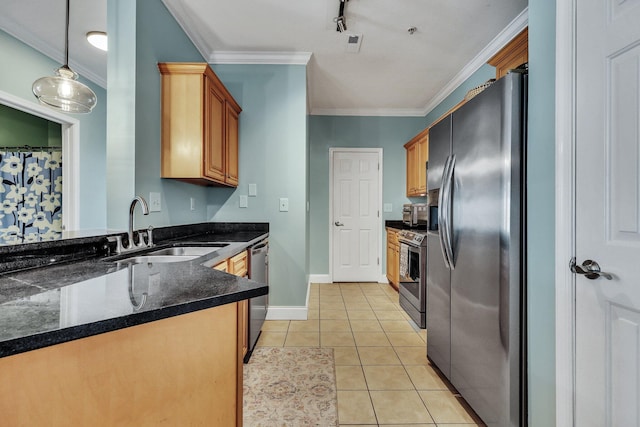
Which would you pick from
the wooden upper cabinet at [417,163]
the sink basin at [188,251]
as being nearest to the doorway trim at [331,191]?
the wooden upper cabinet at [417,163]

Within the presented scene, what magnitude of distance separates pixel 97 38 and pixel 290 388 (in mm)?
3403

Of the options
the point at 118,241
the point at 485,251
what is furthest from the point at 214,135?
the point at 485,251

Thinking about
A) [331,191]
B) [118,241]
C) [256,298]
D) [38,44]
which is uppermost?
[38,44]

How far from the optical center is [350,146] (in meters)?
4.66

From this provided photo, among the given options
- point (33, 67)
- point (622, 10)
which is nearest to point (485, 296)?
point (622, 10)

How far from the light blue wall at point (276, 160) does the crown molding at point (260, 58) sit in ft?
0.16

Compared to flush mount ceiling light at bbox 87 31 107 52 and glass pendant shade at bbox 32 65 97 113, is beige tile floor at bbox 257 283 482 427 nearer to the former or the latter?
glass pendant shade at bbox 32 65 97 113

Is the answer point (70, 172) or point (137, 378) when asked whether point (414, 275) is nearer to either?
point (137, 378)

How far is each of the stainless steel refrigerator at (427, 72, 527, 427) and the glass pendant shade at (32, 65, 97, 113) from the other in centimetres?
225

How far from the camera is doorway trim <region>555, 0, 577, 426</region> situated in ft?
3.62

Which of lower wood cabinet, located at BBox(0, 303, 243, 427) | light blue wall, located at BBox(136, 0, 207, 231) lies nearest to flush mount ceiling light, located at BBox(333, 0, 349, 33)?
light blue wall, located at BBox(136, 0, 207, 231)

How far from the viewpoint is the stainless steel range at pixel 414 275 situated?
2.71 metres

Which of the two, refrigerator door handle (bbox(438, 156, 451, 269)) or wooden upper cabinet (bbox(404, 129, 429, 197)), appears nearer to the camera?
refrigerator door handle (bbox(438, 156, 451, 269))

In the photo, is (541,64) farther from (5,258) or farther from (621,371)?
(5,258)
